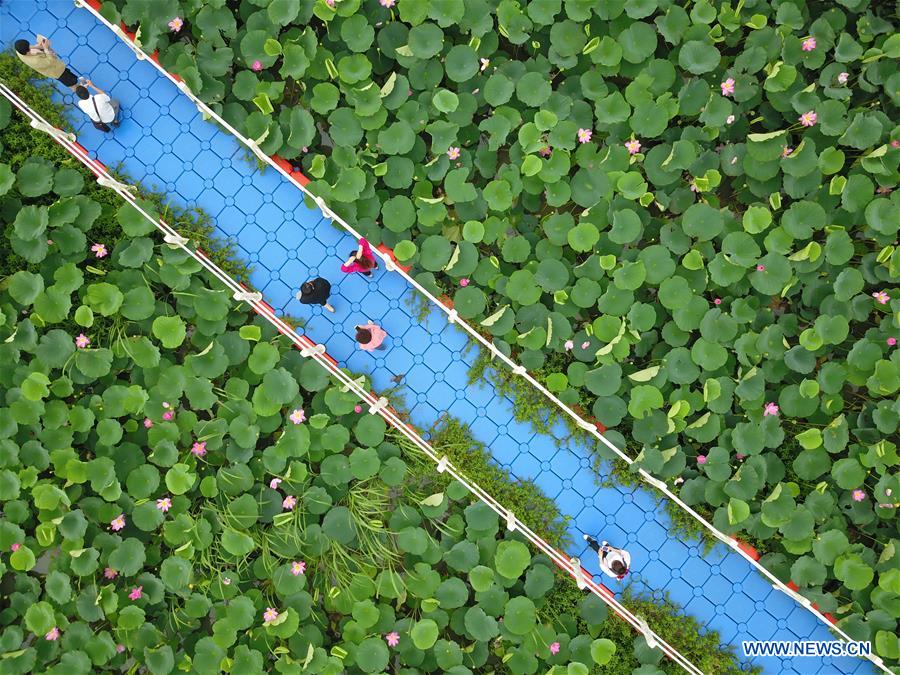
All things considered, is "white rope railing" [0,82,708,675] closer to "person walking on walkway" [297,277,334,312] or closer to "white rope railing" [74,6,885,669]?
"person walking on walkway" [297,277,334,312]

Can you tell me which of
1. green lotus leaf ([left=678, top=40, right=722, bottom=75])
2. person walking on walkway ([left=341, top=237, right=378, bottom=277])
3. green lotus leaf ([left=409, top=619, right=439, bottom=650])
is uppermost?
green lotus leaf ([left=678, top=40, right=722, bottom=75])

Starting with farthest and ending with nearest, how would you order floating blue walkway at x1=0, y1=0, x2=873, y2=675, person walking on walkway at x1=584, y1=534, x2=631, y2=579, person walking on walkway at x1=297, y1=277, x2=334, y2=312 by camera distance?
1. floating blue walkway at x1=0, y1=0, x2=873, y2=675
2. person walking on walkway at x1=584, y1=534, x2=631, y2=579
3. person walking on walkway at x1=297, y1=277, x2=334, y2=312

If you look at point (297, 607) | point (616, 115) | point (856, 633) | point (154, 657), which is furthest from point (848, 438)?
point (154, 657)

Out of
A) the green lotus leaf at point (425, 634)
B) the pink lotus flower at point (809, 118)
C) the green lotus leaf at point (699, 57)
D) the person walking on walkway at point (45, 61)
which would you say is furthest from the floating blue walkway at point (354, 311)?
the pink lotus flower at point (809, 118)

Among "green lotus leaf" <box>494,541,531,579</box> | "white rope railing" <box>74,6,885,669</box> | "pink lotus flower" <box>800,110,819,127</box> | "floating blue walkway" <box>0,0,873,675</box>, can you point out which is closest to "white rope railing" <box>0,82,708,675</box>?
"green lotus leaf" <box>494,541,531,579</box>

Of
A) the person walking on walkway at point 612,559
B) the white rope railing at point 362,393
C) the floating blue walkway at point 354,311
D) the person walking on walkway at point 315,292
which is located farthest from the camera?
the floating blue walkway at point 354,311

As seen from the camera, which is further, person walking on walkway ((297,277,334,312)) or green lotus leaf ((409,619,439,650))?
green lotus leaf ((409,619,439,650))

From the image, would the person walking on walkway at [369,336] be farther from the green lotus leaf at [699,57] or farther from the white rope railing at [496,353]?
the green lotus leaf at [699,57]
